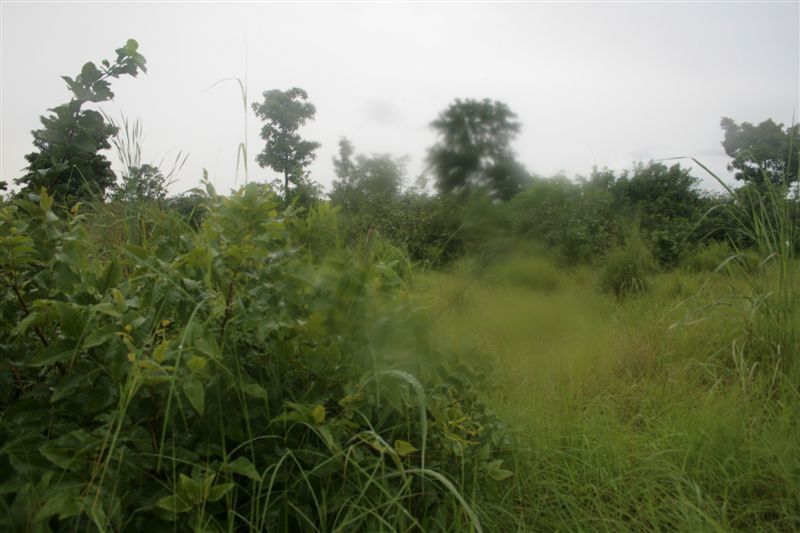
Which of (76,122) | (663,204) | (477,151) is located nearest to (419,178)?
(477,151)

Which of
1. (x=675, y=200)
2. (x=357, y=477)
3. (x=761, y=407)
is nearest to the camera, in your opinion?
(x=357, y=477)

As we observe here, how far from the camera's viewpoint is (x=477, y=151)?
1.12 meters

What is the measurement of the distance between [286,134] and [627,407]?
68.8 inches

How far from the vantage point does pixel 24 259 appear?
3.98ft

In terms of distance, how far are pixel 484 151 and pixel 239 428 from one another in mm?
805

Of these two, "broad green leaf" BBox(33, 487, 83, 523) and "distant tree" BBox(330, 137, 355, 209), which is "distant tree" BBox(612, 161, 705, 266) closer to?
"distant tree" BBox(330, 137, 355, 209)

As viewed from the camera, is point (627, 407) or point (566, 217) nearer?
point (566, 217)

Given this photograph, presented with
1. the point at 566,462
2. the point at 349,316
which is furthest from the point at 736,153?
the point at 349,316

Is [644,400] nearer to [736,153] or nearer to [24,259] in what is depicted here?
[736,153]

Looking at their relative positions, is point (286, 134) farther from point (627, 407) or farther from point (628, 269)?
point (628, 269)

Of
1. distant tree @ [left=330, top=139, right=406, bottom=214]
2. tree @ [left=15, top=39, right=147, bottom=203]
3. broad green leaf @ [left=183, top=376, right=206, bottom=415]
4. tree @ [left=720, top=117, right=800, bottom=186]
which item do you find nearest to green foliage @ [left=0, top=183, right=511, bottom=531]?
broad green leaf @ [left=183, top=376, right=206, bottom=415]

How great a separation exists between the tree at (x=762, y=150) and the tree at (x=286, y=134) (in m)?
2.17

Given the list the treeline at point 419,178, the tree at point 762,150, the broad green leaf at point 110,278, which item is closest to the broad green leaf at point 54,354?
the broad green leaf at point 110,278

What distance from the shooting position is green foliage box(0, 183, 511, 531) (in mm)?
1064
